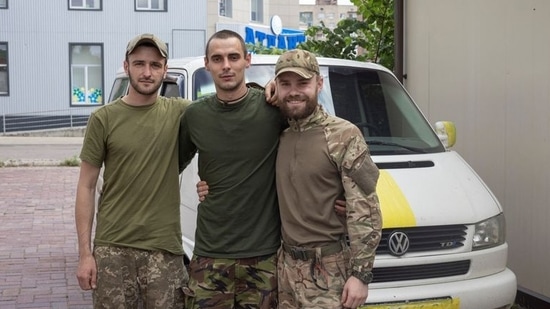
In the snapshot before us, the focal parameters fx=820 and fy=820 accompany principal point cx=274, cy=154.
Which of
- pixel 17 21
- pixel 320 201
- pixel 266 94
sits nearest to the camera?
pixel 320 201

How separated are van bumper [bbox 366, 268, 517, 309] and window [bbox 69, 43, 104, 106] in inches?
1120

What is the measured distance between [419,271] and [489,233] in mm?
622

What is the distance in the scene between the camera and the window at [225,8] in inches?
1427

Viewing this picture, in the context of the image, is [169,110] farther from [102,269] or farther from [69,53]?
[69,53]

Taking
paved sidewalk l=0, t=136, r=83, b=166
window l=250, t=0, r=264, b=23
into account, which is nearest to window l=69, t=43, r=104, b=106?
paved sidewalk l=0, t=136, r=83, b=166

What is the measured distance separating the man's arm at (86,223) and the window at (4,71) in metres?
28.8

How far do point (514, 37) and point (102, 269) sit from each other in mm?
4517

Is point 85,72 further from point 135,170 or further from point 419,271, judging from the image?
point 135,170

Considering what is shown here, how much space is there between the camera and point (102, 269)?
13.1ft

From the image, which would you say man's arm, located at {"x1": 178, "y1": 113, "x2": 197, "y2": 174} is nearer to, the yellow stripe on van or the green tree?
the yellow stripe on van

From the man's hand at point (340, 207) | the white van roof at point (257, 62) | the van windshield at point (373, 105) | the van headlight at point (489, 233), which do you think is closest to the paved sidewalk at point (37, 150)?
the white van roof at point (257, 62)

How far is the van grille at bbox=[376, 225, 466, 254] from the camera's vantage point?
16.1 feet

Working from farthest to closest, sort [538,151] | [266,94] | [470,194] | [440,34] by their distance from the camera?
[440,34] → [538,151] → [470,194] → [266,94]

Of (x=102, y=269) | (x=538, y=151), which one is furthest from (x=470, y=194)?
(x=102, y=269)
